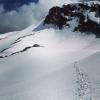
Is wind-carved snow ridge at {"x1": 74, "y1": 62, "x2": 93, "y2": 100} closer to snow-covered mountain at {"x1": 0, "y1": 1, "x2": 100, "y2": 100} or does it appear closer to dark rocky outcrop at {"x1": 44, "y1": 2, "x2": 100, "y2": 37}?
snow-covered mountain at {"x1": 0, "y1": 1, "x2": 100, "y2": 100}

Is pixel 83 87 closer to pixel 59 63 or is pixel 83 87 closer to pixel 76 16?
pixel 59 63

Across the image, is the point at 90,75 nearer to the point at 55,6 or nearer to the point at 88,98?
the point at 88,98

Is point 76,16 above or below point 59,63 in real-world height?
below

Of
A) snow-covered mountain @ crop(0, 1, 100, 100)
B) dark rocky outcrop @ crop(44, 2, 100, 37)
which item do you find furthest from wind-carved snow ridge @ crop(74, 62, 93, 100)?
dark rocky outcrop @ crop(44, 2, 100, 37)

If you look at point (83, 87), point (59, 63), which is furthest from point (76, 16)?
point (83, 87)

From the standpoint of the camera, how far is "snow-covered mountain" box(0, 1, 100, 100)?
28.7 meters

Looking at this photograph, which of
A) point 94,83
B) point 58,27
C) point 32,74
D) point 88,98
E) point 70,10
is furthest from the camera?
point 70,10

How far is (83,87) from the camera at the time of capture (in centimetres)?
2675

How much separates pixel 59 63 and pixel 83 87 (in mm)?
18947

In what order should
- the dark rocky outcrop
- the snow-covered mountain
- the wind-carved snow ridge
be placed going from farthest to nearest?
the dark rocky outcrop, the snow-covered mountain, the wind-carved snow ridge

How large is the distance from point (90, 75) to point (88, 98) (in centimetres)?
794

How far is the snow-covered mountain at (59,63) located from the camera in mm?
28666

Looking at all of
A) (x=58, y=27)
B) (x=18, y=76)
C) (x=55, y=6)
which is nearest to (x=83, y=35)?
(x=58, y=27)

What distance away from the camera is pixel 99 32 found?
75938mm
